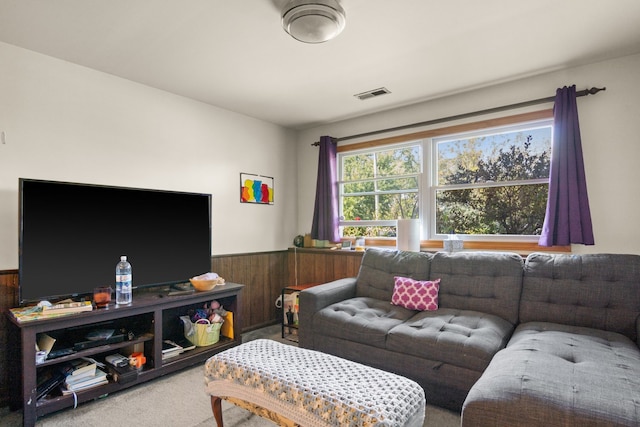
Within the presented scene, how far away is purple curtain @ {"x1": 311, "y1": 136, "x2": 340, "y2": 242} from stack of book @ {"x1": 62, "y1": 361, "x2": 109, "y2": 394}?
242cm

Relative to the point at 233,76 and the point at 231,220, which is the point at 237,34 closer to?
the point at 233,76

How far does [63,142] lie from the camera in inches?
99.0

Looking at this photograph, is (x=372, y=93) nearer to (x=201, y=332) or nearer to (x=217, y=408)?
(x=201, y=332)

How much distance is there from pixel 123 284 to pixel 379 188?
267cm

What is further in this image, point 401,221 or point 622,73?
point 401,221

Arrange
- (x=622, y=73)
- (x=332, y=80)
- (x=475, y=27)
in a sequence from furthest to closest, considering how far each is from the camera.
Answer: (x=332, y=80) < (x=622, y=73) < (x=475, y=27)

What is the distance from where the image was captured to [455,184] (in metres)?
3.32

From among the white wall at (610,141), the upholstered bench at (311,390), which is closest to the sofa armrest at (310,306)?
the upholstered bench at (311,390)

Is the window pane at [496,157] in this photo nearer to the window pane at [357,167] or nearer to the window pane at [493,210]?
the window pane at [493,210]

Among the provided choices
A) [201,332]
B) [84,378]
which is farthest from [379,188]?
[84,378]

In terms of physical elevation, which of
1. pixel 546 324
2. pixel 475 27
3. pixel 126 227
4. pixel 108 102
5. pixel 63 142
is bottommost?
pixel 546 324

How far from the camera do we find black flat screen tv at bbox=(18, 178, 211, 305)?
7.14ft

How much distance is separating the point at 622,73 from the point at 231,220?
142 inches

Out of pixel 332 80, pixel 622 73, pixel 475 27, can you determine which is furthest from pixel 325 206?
pixel 622 73
